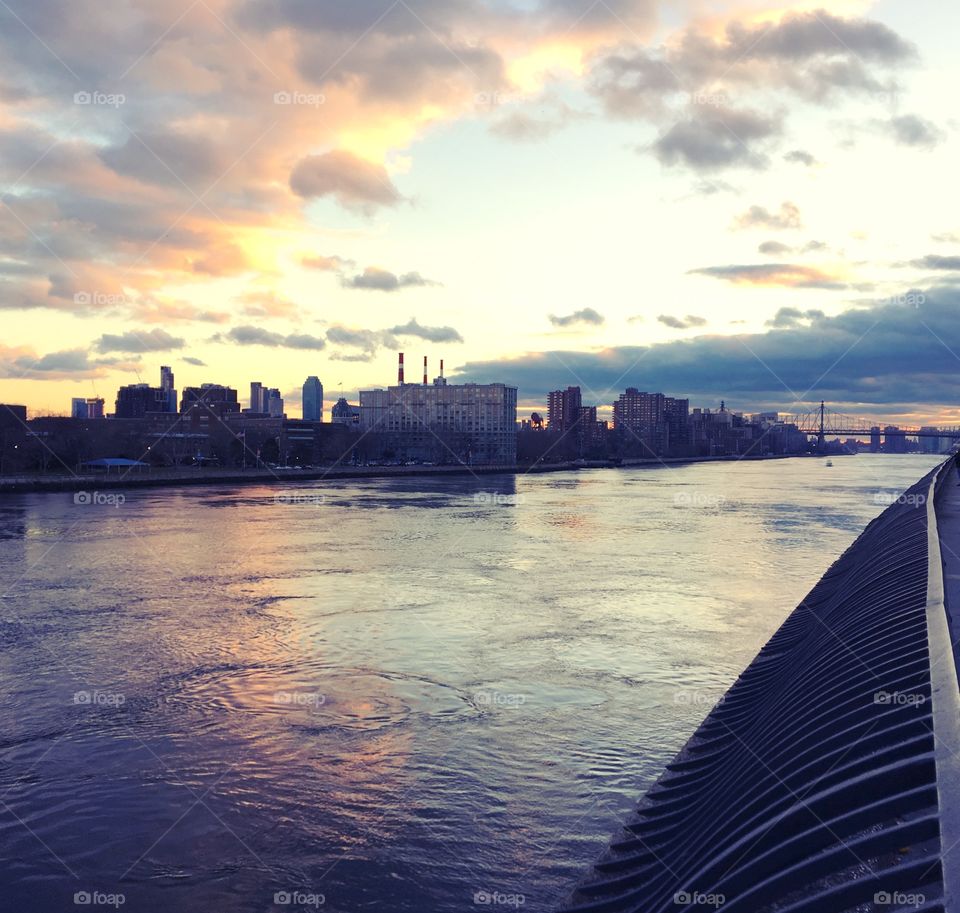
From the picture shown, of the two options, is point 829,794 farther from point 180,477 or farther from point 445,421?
point 445,421

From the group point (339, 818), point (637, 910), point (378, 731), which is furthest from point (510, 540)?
point (637, 910)

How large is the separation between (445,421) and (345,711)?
14275cm

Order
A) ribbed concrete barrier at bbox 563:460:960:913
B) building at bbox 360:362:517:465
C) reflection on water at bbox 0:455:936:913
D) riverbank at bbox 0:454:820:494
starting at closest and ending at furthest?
1. ribbed concrete barrier at bbox 563:460:960:913
2. reflection on water at bbox 0:455:936:913
3. riverbank at bbox 0:454:820:494
4. building at bbox 360:362:517:465

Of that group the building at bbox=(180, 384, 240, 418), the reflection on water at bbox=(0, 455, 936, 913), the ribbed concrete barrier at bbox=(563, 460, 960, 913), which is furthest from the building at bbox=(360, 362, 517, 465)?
the ribbed concrete barrier at bbox=(563, 460, 960, 913)

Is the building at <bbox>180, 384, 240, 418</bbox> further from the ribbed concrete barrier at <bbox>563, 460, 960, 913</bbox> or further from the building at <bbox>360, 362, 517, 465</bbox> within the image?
the ribbed concrete barrier at <bbox>563, 460, 960, 913</bbox>

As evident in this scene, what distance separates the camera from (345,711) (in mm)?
9977

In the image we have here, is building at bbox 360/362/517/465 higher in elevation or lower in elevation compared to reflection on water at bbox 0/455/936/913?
higher

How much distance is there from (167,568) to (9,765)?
1386cm

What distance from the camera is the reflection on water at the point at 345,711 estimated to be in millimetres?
6531

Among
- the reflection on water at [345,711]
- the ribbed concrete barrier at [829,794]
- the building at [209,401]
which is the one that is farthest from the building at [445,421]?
the ribbed concrete barrier at [829,794]

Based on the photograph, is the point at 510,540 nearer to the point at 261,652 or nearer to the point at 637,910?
the point at 261,652

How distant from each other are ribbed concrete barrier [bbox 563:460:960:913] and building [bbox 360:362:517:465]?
381 ft

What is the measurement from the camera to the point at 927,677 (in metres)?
3.95

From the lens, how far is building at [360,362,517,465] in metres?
131
